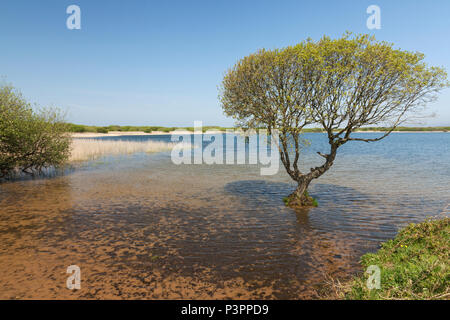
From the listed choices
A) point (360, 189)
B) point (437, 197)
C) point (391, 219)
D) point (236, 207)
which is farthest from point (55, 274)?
point (437, 197)

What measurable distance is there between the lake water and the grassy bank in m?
1.23

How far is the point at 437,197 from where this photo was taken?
834 inches

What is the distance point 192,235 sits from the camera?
1406 cm

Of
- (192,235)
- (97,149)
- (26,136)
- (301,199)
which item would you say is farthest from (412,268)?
(97,149)

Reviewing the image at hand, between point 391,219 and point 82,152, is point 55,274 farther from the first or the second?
point 82,152

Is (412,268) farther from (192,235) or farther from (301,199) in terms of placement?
(301,199)

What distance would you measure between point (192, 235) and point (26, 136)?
26307 millimetres

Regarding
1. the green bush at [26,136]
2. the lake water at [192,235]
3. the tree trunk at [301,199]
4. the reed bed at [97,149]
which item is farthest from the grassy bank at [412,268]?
the reed bed at [97,149]

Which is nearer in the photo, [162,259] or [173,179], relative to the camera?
[162,259]

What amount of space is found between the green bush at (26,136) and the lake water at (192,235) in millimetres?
3719

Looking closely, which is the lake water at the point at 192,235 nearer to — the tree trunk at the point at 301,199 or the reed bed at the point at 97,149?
the tree trunk at the point at 301,199
